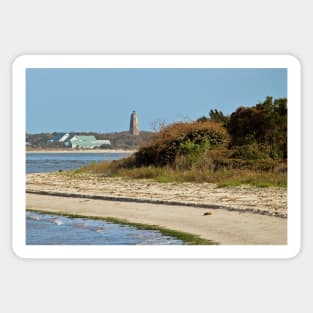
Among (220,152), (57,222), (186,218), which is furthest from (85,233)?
(220,152)

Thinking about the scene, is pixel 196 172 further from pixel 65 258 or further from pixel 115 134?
pixel 65 258

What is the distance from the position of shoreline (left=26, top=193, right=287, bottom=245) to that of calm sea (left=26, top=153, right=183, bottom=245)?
0.25 metres

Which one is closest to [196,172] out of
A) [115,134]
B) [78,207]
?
[78,207]

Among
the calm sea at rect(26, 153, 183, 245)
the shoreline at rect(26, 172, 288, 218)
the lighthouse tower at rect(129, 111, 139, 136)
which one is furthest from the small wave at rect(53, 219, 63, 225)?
the lighthouse tower at rect(129, 111, 139, 136)

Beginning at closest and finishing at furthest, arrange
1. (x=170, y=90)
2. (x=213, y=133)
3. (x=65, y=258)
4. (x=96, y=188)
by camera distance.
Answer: (x=65, y=258)
(x=170, y=90)
(x=96, y=188)
(x=213, y=133)

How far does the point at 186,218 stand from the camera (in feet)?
32.9

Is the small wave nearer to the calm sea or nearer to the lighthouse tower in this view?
the calm sea

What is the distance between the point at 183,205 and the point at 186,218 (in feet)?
2.49

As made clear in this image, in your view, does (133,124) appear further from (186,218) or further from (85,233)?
(186,218)

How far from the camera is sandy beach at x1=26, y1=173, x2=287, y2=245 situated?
8922 millimetres

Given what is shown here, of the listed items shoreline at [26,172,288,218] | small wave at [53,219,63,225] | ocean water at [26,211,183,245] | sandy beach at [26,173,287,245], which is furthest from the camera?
small wave at [53,219,63,225]

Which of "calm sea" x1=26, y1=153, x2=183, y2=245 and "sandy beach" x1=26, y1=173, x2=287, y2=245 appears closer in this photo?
"calm sea" x1=26, y1=153, x2=183, y2=245

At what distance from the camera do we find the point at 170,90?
8.74m
